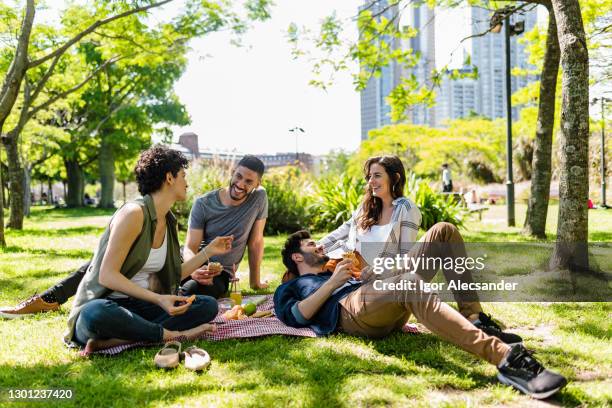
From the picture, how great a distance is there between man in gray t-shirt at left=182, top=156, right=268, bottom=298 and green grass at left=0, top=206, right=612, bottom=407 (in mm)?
1321

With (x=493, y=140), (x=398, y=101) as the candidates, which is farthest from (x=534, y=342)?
(x=493, y=140)

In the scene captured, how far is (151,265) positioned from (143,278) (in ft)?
0.32

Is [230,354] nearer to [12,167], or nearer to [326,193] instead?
[326,193]

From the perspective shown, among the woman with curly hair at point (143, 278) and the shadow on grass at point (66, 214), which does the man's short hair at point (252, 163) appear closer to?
the woman with curly hair at point (143, 278)

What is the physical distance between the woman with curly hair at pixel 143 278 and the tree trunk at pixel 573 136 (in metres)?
3.30

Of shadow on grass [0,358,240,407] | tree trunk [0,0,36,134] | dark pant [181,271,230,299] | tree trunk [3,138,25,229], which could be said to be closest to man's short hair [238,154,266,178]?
dark pant [181,271,230,299]

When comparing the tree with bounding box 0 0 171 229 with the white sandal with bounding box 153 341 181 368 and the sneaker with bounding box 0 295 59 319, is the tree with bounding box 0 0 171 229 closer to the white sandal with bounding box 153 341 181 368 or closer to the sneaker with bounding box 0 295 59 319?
the sneaker with bounding box 0 295 59 319

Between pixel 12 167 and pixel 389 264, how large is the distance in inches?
409

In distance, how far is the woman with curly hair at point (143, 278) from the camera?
331cm

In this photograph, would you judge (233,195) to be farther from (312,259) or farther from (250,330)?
(250,330)

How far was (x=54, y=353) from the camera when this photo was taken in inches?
136

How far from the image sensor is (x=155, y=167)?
3.51m

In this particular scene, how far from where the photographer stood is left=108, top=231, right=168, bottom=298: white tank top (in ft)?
11.8

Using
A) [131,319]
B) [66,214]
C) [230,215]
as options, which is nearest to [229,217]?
[230,215]
